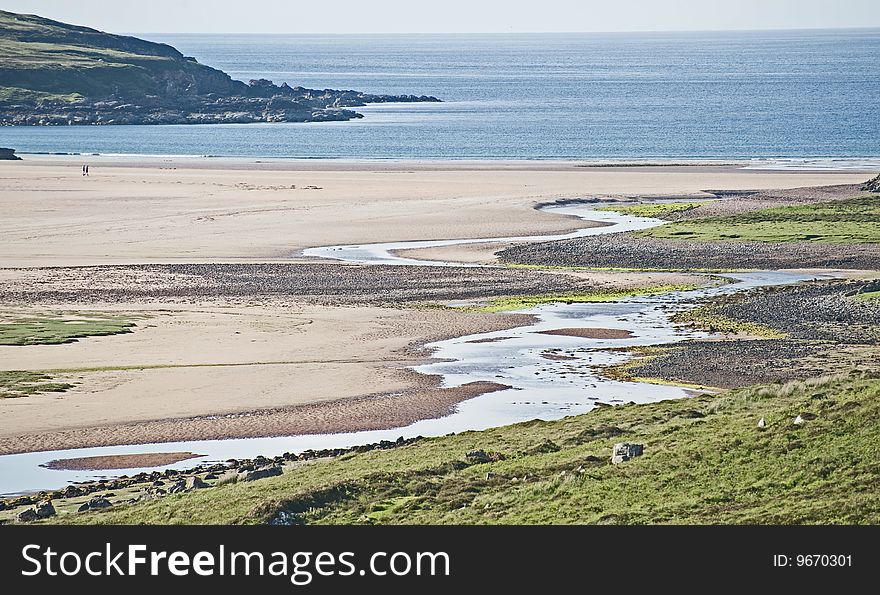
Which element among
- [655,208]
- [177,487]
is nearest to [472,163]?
[655,208]

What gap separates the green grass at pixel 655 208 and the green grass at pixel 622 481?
44.0 meters

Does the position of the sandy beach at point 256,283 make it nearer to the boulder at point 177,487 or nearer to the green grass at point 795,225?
the boulder at point 177,487

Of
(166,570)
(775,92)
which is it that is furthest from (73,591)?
(775,92)

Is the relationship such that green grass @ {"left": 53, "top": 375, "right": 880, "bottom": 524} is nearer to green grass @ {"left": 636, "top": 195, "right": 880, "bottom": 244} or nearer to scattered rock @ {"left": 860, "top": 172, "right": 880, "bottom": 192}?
green grass @ {"left": 636, "top": 195, "right": 880, "bottom": 244}

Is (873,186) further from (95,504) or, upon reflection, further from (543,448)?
(95,504)

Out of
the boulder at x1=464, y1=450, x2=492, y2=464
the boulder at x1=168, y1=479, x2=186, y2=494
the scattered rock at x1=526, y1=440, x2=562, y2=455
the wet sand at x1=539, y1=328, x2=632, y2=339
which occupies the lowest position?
the wet sand at x1=539, y1=328, x2=632, y2=339

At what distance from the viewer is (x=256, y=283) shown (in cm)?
4575

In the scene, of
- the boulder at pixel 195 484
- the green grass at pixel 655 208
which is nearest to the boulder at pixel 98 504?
the boulder at pixel 195 484

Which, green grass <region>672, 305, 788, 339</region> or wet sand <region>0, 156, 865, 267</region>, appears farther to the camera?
wet sand <region>0, 156, 865, 267</region>

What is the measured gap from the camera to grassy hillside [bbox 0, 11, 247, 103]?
151125mm

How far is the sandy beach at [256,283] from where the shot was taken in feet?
92.2

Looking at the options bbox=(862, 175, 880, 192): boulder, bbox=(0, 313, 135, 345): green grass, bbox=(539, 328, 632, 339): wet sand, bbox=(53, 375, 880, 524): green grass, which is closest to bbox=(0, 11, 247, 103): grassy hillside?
bbox=(862, 175, 880, 192): boulder

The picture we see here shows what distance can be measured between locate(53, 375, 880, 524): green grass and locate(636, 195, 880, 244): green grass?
1342 inches

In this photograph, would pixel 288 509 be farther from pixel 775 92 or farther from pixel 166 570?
pixel 775 92
